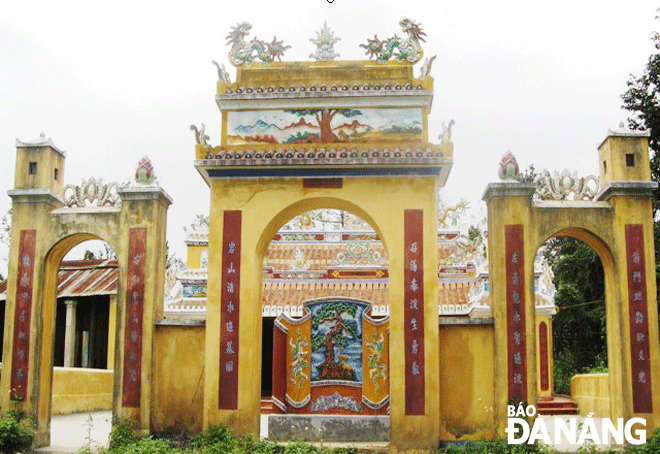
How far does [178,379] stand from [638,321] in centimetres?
613

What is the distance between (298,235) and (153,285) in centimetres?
941

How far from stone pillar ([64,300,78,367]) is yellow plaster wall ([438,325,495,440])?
13.0m

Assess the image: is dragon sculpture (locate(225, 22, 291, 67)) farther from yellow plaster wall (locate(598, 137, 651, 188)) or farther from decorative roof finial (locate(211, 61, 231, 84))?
yellow plaster wall (locate(598, 137, 651, 188))

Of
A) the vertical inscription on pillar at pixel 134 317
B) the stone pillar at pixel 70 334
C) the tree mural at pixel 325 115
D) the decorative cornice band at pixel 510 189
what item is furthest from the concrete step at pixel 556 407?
the stone pillar at pixel 70 334

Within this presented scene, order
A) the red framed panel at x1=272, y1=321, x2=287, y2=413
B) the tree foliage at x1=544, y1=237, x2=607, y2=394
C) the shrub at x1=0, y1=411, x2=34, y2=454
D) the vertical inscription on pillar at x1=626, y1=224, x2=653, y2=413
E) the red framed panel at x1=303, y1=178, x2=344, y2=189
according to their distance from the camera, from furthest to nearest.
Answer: the tree foliage at x1=544, y1=237, x2=607, y2=394
the red framed panel at x1=272, y1=321, x2=287, y2=413
the red framed panel at x1=303, y1=178, x2=344, y2=189
the vertical inscription on pillar at x1=626, y1=224, x2=653, y2=413
the shrub at x1=0, y1=411, x2=34, y2=454

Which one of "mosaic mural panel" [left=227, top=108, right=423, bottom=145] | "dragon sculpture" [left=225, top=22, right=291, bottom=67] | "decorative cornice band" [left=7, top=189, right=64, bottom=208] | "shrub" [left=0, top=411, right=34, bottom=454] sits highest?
"dragon sculpture" [left=225, top=22, right=291, bottom=67]

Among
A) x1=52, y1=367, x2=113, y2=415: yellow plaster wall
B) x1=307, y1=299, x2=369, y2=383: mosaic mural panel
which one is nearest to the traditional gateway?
x1=307, y1=299, x2=369, y2=383: mosaic mural panel

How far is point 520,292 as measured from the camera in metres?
10.3

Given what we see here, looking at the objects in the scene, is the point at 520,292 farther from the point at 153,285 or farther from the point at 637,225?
the point at 153,285

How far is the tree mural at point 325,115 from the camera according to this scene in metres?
10.9

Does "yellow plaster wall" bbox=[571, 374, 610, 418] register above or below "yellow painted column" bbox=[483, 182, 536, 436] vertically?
below

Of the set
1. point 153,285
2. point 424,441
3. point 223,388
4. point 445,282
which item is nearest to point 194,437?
point 223,388

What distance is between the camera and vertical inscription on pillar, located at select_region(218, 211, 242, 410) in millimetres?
10398

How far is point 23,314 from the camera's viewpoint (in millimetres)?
11031
